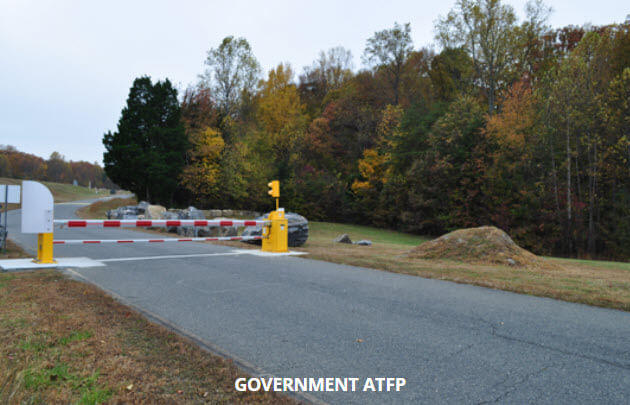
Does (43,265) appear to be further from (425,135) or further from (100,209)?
(100,209)

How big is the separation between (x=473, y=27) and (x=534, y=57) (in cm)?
575

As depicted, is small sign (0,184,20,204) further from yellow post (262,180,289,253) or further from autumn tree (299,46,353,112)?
autumn tree (299,46,353,112)

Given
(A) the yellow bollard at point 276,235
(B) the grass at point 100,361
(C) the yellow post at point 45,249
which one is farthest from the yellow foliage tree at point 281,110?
(B) the grass at point 100,361

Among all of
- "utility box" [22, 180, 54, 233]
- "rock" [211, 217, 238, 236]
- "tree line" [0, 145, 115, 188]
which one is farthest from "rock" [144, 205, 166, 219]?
"tree line" [0, 145, 115, 188]

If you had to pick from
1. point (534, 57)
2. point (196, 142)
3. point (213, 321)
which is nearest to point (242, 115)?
point (196, 142)

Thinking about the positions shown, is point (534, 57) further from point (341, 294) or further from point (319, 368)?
point (319, 368)

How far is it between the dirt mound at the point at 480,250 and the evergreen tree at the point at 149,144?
29.2 m

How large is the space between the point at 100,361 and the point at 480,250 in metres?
9.24

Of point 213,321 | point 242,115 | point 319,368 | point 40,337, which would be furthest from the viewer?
point 242,115

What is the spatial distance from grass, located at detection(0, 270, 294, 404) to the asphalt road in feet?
1.19

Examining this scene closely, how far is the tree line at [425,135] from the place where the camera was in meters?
25.1

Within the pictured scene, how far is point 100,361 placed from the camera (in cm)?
329

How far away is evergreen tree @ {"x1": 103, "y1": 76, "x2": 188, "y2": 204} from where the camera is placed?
35.2 m

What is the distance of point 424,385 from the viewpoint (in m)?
3.02
